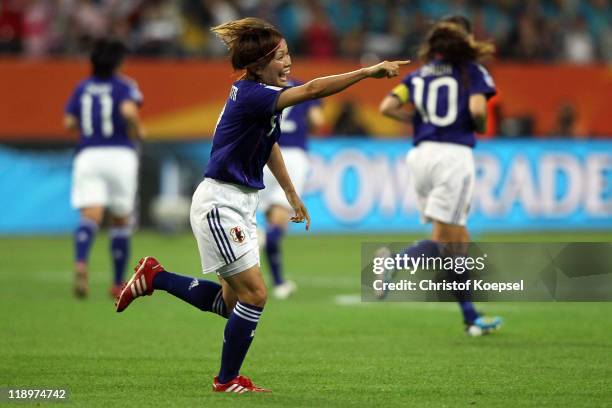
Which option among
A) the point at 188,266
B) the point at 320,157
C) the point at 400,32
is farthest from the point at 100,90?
the point at 400,32

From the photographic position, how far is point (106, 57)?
12.3 metres

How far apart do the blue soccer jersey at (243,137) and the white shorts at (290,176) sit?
5685 millimetres

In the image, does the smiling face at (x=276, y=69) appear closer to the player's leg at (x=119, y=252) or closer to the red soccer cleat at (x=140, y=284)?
the red soccer cleat at (x=140, y=284)

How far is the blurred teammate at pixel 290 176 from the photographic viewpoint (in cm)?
1238

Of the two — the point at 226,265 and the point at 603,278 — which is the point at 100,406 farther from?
the point at 603,278

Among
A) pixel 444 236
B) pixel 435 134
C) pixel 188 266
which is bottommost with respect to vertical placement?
pixel 188 266

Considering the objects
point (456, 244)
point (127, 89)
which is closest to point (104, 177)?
point (127, 89)

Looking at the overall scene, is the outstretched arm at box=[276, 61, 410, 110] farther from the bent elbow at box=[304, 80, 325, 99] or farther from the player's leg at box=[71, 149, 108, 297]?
the player's leg at box=[71, 149, 108, 297]

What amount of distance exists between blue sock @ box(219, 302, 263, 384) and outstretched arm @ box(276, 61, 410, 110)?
1.11m

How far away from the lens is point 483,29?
24.6 m

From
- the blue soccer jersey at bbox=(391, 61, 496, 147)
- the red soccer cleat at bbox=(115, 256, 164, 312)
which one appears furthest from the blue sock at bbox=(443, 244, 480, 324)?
the red soccer cleat at bbox=(115, 256, 164, 312)

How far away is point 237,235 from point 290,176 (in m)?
5.96

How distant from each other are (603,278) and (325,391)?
2.53m

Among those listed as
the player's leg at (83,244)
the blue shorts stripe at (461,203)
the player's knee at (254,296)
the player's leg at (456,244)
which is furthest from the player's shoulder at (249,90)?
the player's leg at (83,244)
